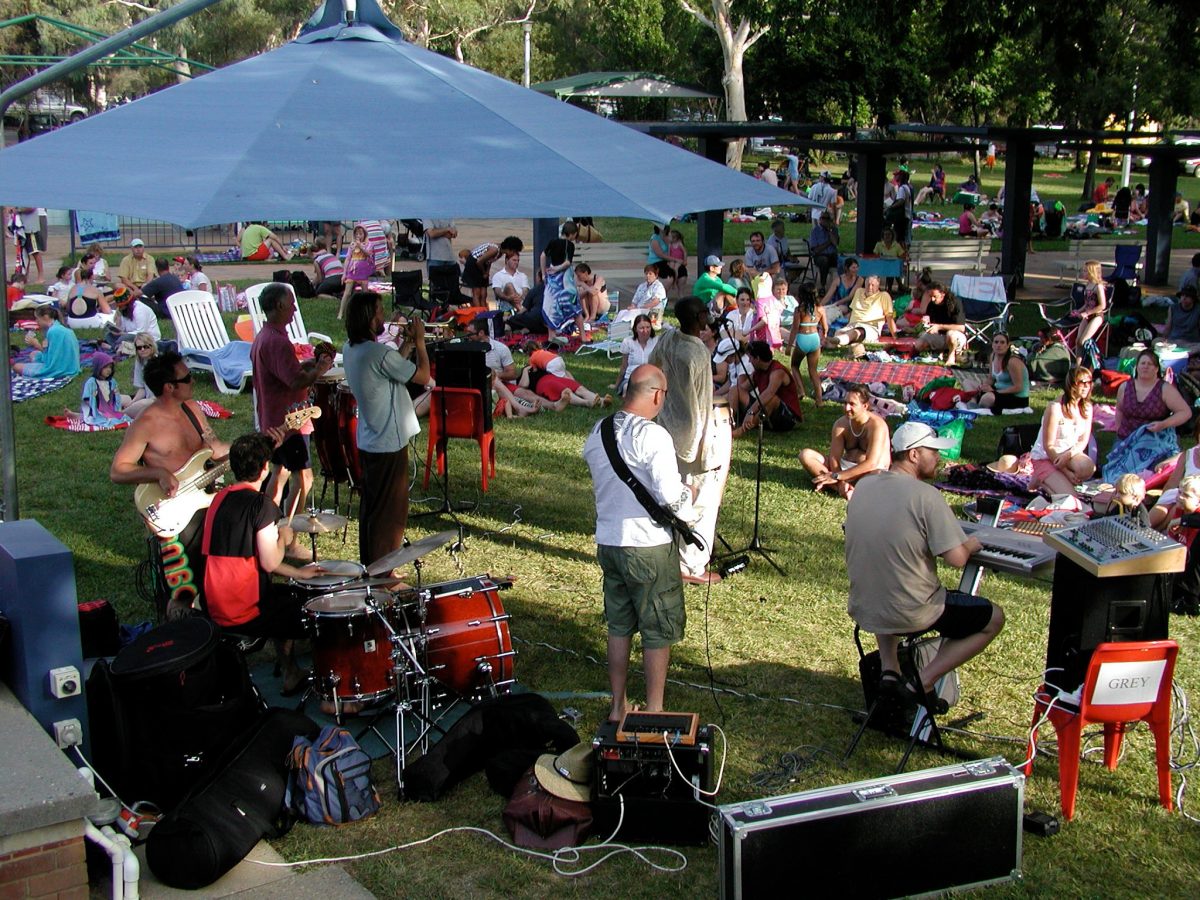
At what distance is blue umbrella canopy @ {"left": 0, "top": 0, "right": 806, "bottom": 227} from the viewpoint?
16.9 feet

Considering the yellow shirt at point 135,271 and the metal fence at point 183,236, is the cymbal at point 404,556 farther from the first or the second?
the metal fence at point 183,236

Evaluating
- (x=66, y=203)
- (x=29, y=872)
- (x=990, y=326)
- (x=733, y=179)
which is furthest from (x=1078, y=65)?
(x=29, y=872)

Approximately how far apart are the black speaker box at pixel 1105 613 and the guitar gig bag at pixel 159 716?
373cm

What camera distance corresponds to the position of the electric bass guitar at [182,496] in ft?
22.3

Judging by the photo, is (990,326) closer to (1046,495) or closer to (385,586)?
(1046,495)

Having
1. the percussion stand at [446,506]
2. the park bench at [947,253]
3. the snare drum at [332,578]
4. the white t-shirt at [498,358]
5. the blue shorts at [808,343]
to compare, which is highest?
the park bench at [947,253]

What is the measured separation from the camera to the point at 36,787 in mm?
4402

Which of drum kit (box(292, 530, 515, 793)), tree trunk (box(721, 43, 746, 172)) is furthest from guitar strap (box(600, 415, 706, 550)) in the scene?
tree trunk (box(721, 43, 746, 172))

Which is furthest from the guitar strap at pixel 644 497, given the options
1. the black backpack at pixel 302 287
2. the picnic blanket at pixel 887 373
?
the black backpack at pixel 302 287

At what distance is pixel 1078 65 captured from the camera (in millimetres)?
17031

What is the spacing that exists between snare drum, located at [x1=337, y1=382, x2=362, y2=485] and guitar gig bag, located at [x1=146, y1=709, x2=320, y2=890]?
12.5 feet

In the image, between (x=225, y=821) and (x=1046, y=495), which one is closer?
(x=225, y=821)

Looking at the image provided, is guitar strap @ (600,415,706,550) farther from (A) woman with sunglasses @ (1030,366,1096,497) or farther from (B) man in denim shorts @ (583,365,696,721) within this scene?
(A) woman with sunglasses @ (1030,366,1096,497)

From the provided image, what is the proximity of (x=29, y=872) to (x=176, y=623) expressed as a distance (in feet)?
4.45
